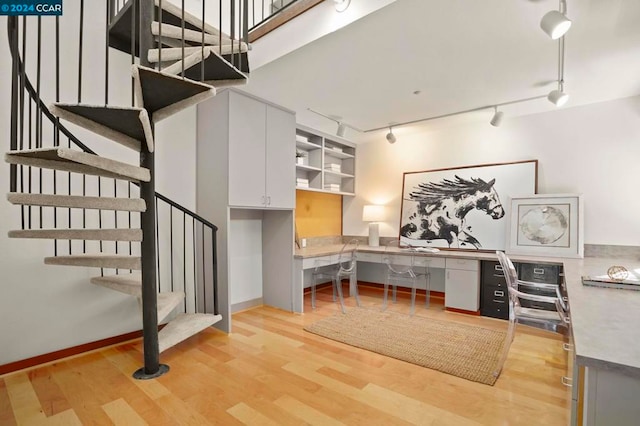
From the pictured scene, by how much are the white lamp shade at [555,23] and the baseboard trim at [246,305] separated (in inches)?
158

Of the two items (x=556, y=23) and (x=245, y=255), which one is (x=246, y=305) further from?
(x=556, y=23)

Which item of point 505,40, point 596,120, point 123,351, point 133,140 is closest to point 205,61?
point 133,140

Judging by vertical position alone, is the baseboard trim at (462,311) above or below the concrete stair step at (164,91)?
below

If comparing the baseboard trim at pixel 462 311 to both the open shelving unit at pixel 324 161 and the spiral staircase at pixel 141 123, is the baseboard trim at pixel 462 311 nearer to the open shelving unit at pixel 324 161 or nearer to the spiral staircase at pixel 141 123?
the open shelving unit at pixel 324 161

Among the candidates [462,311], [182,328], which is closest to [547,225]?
[462,311]

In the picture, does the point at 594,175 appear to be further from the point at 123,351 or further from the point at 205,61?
the point at 123,351

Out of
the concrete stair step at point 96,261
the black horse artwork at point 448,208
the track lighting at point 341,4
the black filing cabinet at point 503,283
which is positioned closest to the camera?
the track lighting at point 341,4

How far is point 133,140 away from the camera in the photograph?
212 centimetres

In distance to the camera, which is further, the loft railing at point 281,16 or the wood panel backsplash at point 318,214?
the wood panel backsplash at point 318,214

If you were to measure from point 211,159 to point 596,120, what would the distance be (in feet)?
15.2

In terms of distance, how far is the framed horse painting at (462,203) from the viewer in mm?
4152

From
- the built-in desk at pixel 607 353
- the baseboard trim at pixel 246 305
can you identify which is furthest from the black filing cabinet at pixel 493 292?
the baseboard trim at pixel 246 305

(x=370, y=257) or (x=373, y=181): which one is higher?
(x=373, y=181)

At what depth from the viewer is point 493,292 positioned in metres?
3.78
